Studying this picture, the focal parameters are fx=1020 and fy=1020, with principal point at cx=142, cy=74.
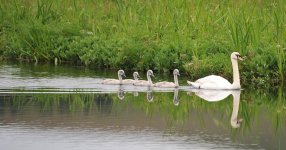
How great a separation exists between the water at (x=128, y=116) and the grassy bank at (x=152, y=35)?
0.86 metres

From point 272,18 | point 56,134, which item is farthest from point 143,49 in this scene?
point 56,134

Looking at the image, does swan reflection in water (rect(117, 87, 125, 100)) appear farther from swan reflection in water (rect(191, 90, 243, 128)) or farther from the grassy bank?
the grassy bank

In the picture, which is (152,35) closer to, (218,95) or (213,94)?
(213,94)

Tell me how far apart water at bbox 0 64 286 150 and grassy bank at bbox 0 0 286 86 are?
0.86 metres

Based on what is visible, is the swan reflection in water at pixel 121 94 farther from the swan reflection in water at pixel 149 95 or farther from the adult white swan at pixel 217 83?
the adult white swan at pixel 217 83

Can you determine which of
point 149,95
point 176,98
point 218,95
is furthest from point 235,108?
point 149,95

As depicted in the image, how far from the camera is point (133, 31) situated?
24.8 meters

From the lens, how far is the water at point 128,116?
47.2 feet

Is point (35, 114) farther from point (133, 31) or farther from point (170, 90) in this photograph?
point (133, 31)

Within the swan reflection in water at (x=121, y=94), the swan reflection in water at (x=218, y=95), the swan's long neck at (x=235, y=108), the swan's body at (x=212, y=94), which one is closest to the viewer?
the swan's long neck at (x=235, y=108)

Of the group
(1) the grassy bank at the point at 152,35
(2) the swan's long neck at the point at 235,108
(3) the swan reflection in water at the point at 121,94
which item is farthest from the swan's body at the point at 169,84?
(1) the grassy bank at the point at 152,35

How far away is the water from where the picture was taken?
14375 millimetres

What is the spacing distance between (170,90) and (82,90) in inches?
69.1

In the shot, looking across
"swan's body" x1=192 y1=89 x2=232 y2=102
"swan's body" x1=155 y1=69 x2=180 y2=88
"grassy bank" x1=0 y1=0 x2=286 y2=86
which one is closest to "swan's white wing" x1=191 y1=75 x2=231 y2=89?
"swan's body" x1=192 y1=89 x2=232 y2=102
